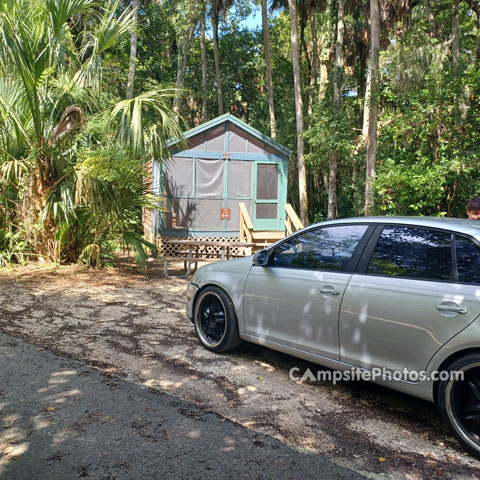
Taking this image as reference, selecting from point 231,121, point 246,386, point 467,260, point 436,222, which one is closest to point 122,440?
point 246,386

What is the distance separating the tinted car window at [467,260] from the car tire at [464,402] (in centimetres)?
51

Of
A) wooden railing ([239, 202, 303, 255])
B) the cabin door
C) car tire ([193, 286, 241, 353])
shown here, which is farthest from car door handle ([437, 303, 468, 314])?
the cabin door

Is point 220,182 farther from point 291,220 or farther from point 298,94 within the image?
point 298,94

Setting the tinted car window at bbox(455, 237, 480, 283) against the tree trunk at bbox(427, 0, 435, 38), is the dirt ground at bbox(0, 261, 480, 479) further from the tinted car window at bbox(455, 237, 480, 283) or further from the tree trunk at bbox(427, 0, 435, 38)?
the tree trunk at bbox(427, 0, 435, 38)

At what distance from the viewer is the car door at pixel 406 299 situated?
3154 millimetres

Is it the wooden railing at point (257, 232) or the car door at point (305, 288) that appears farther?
the wooden railing at point (257, 232)

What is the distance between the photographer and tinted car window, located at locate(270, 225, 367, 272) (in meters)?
4.01

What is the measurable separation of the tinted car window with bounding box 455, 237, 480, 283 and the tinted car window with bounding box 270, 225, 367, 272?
0.84 metres

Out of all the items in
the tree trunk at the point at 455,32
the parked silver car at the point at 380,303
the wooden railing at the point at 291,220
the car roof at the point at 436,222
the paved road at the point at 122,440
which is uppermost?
the tree trunk at the point at 455,32

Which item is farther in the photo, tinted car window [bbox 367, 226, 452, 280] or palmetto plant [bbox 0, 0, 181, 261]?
palmetto plant [bbox 0, 0, 181, 261]

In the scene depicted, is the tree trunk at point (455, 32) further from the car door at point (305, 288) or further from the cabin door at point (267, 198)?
the car door at point (305, 288)

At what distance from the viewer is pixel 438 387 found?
3.21 metres

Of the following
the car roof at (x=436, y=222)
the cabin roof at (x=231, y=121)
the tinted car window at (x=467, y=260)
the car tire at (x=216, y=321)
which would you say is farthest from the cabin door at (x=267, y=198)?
the tinted car window at (x=467, y=260)

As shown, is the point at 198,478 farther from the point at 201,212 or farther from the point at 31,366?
the point at 201,212
